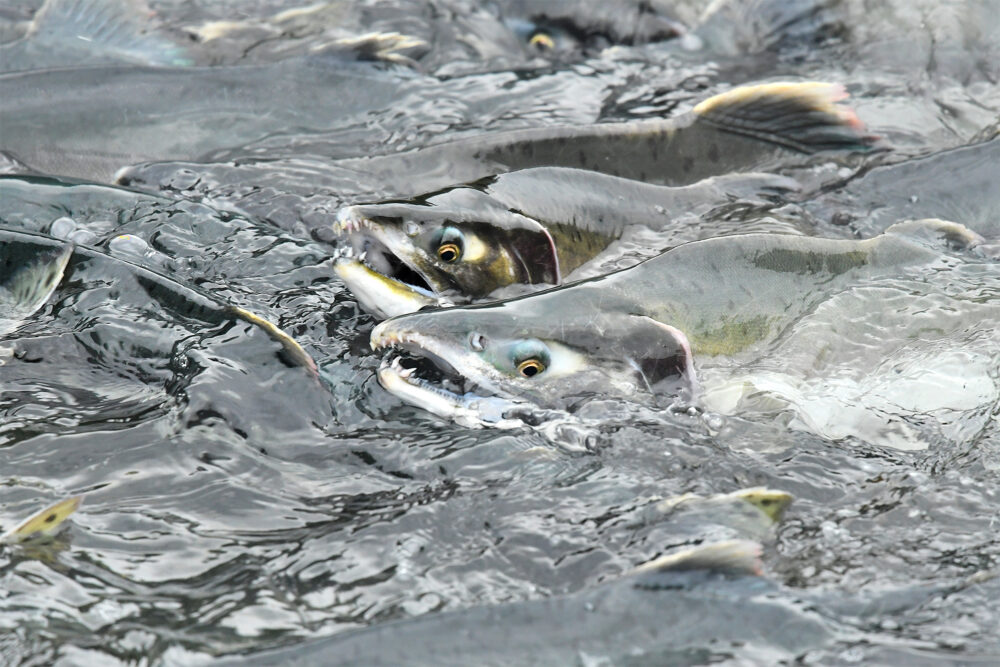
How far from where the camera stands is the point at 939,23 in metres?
5.97

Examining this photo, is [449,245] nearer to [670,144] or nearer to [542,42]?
[670,144]

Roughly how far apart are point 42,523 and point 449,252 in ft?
4.86

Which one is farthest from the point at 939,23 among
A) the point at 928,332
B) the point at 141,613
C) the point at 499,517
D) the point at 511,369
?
the point at 141,613

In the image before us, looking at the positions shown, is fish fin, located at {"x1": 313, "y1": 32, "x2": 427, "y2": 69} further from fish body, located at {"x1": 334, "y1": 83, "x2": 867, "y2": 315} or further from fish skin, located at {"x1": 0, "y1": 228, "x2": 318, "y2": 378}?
→ fish skin, located at {"x1": 0, "y1": 228, "x2": 318, "y2": 378}

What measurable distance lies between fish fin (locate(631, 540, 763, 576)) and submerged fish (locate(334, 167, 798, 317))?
56.4 inches

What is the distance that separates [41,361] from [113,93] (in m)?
2.05

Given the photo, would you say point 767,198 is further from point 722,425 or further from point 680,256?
point 722,425

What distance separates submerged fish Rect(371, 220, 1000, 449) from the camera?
320cm

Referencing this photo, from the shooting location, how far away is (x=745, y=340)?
347 cm

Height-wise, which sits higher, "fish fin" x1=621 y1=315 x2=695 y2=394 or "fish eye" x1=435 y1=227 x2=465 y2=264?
"fish eye" x1=435 y1=227 x2=465 y2=264

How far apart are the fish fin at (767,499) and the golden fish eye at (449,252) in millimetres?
1280

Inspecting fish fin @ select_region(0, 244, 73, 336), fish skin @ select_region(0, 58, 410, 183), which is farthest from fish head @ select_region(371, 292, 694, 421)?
fish skin @ select_region(0, 58, 410, 183)

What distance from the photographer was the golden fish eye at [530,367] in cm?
317

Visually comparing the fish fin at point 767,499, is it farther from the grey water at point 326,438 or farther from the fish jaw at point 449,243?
the fish jaw at point 449,243
